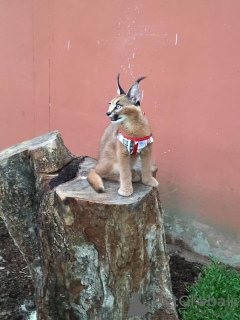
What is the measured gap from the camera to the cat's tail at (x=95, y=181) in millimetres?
2168

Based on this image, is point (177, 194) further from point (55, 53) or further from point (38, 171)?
point (55, 53)

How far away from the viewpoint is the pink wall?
10.4 feet

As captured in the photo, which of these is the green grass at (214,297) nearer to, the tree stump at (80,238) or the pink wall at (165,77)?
the tree stump at (80,238)

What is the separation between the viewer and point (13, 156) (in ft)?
7.79

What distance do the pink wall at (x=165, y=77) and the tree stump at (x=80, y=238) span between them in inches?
47.7

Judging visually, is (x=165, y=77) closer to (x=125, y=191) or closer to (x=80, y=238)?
(x=125, y=191)

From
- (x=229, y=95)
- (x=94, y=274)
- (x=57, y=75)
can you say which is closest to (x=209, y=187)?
(x=229, y=95)

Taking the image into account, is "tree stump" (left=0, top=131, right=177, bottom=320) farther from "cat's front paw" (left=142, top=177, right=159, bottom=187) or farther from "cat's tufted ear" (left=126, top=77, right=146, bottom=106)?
"cat's tufted ear" (left=126, top=77, right=146, bottom=106)

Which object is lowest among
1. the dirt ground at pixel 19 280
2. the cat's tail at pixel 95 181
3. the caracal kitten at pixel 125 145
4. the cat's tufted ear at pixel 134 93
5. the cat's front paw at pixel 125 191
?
the dirt ground at pixel 19 280

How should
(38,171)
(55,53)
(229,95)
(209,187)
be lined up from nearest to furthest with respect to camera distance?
1. (38,171)
2. (229,95)
3. (209,187)
4. (55,53)

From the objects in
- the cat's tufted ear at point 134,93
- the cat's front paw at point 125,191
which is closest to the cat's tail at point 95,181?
the cat's front paw at point 125,191

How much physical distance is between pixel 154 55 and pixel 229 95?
0.90m

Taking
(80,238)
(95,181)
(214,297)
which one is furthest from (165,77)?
(214,297)

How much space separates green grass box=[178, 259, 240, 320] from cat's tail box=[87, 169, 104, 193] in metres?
1.31
